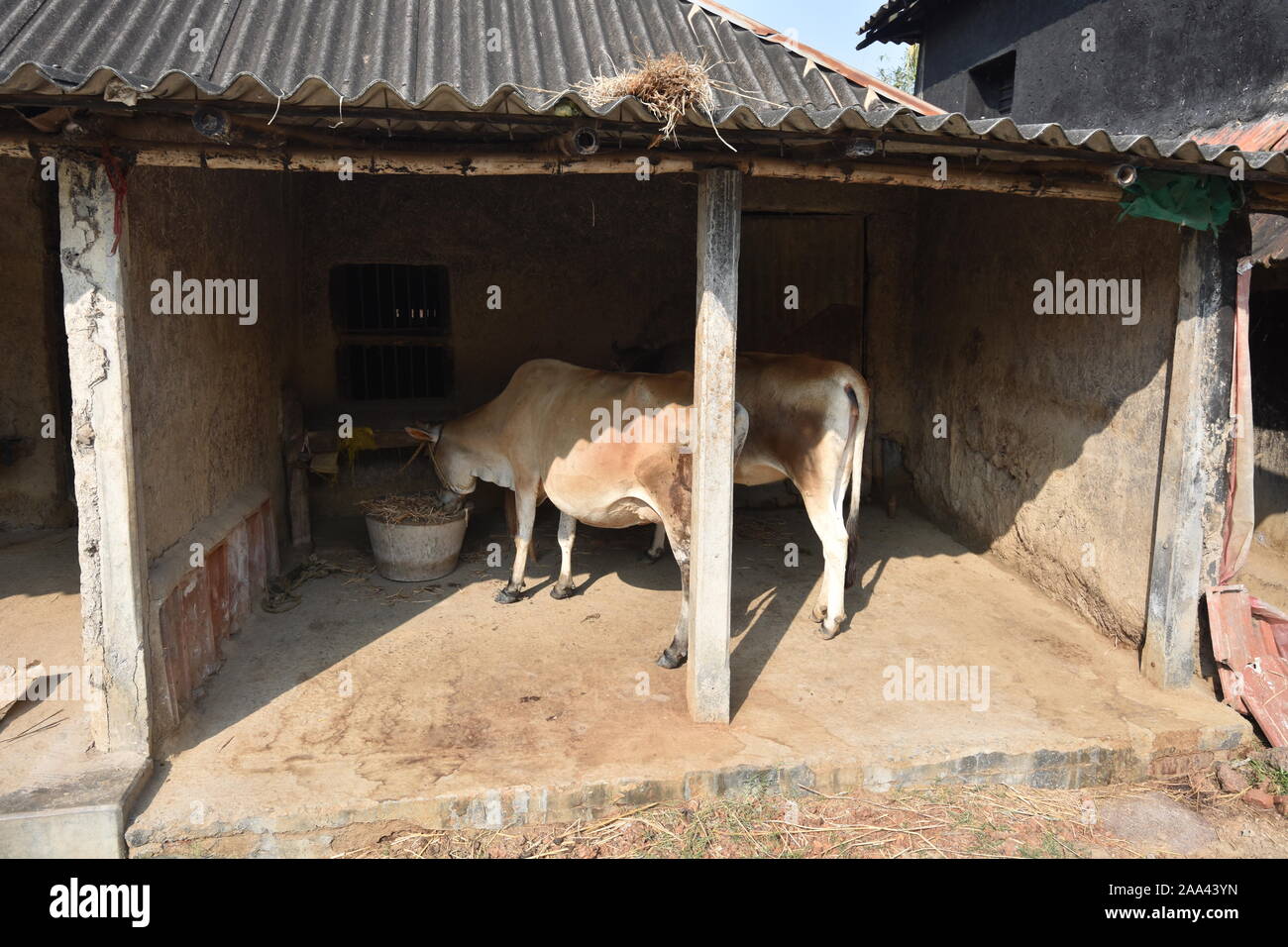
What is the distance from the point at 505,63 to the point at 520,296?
3143 mm

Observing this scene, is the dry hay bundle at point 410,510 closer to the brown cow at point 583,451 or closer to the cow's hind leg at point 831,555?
the brown cow at point 583,451

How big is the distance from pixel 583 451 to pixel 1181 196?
11.1 feet

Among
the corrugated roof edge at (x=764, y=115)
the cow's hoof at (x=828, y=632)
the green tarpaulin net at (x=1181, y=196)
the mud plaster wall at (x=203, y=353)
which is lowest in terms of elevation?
the cow's hoof at (x=828, y=632)

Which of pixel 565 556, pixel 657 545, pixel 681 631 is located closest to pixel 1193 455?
pixel 681 631

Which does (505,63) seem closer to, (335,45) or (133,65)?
(335,45)

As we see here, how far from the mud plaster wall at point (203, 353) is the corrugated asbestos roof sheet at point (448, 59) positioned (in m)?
0.64

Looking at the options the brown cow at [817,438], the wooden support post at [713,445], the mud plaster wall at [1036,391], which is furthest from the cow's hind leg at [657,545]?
the wooden support post at [713,445]

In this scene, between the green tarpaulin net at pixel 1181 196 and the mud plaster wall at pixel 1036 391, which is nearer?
the green tarpaulin net at pixel 1181 196

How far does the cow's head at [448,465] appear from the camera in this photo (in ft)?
21.4

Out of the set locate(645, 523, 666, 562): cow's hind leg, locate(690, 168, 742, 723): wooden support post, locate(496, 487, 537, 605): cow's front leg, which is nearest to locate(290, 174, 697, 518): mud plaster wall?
locate(496, 487, 537, 605): cow's front leg

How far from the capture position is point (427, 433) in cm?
650

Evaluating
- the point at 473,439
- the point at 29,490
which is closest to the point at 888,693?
the point at 473,439

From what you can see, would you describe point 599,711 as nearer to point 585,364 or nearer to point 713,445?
point 713,445

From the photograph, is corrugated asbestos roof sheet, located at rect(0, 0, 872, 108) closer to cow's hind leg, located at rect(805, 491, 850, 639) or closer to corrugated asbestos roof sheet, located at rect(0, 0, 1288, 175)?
corrugated asbestos roof sheet, located at rect(0, 0, 1288, 175)
